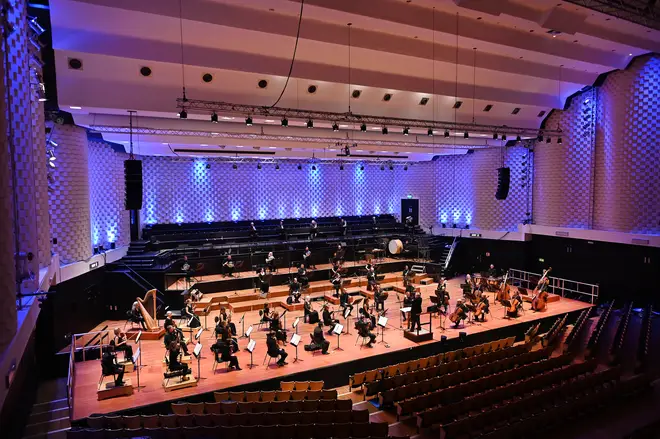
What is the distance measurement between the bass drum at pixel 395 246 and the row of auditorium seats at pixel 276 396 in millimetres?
11339

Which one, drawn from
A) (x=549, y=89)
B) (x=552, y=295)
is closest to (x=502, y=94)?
(x=549, y=89)

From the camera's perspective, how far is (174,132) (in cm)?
1263

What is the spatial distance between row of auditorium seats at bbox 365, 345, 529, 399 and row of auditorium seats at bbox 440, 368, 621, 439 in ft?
5.11

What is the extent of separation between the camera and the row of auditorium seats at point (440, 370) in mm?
8812

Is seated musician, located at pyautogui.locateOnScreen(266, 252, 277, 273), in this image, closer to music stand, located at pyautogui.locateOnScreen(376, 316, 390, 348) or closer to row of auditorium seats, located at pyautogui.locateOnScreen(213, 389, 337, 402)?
music stand, located at pyautogui.locateOnScreen(376, 316, 390, 348)

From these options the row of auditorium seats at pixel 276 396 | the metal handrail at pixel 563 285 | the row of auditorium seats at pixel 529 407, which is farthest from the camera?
the metal handrail at pixel 563 285

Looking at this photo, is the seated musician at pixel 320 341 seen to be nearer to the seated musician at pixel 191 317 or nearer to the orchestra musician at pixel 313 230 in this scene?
the seated musician at pixel 191 317

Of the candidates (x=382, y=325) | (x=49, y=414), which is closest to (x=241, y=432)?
(x=49, y=414)

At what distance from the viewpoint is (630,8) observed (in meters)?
9.01

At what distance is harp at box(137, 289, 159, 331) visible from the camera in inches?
468

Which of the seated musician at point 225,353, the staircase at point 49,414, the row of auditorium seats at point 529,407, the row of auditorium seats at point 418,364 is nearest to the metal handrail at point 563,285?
the row of auditorium seats at point 418,364

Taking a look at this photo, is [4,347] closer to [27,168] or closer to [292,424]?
[27,168]

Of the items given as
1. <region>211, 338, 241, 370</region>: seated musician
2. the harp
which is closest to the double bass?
<region>211, 338, 241, 370</region>: seated musician

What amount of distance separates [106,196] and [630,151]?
1820cm
